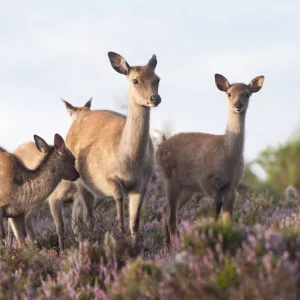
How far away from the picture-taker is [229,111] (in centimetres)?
997

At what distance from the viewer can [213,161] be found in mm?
9734

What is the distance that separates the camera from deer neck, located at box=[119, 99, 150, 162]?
31.2 ft

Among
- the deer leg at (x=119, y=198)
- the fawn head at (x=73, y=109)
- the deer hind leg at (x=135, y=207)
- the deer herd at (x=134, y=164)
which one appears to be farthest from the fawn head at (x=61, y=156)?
the fawn head at (x=73, y=109)

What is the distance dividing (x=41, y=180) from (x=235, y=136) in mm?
2751

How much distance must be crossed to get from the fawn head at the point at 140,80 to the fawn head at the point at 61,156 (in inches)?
46.7

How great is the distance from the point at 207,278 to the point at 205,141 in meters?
5.11

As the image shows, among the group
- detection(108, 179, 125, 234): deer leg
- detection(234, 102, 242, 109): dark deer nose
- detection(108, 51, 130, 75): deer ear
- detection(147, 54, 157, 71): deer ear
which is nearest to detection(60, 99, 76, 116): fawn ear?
detection(108, 51, 130, 75): deer ear

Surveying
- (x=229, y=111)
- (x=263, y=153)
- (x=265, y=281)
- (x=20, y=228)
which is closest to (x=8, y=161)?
(x=20, y=228)

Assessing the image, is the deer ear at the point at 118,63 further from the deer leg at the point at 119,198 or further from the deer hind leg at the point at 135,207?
the deer hind leg at the point at 135,207

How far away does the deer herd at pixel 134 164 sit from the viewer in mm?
9438

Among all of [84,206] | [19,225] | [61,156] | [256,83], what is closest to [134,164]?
[61,156]

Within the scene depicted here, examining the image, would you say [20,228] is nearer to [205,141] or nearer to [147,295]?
[205,141]

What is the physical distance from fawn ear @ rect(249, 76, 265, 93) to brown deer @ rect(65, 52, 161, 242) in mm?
1473

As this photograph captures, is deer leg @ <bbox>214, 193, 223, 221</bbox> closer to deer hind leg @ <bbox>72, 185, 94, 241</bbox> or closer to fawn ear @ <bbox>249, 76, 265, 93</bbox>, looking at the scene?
fawn ear @ <bbox>249, 76, 265, 93</bbox>
